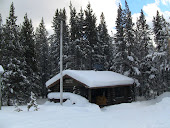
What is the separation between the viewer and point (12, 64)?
72.8ft

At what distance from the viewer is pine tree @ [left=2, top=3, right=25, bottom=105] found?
72.2ft

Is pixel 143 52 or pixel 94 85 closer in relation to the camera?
pixel 94 85

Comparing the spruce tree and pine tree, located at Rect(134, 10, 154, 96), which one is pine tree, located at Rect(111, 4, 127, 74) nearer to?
pine tree, located at Rect(134, 10, 154, 96)

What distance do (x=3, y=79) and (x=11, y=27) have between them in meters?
7.27

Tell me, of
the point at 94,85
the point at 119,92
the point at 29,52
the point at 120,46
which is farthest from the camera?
the point at 29,52

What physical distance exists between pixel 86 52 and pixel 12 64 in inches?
517

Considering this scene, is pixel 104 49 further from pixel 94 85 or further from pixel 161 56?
pixel 94 85

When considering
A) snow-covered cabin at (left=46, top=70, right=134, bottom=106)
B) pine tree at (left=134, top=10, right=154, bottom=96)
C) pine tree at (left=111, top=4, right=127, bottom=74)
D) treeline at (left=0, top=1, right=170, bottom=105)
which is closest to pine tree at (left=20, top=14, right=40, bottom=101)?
treeline at (left=0, top=1, right=170, bottom=105)

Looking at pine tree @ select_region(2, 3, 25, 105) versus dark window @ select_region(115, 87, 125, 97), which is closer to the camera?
dark window @ select_region(115, 87, 125, 97)

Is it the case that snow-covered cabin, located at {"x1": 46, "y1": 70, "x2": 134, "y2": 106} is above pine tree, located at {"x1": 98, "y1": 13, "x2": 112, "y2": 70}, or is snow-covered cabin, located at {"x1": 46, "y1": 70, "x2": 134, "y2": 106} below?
below

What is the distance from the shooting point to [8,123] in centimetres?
696

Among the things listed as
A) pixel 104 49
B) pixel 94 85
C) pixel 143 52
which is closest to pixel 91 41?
pixel 104 49

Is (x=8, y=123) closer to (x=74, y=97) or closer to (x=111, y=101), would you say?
(x=74, y=97)

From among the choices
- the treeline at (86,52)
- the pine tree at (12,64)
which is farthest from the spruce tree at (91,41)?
the pine tree at (12,64)
